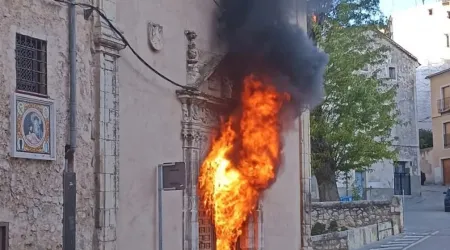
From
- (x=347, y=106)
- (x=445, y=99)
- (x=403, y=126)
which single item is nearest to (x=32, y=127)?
(x=347, y=106)

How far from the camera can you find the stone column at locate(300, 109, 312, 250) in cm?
1622

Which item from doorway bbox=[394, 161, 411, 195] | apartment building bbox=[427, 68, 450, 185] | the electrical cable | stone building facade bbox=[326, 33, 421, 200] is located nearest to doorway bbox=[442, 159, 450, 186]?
apartment building bbox=[427, 68, 450, 185]

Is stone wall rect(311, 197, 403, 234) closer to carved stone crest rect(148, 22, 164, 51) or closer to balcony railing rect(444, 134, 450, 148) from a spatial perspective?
carved stone crest rect(148, 22, 164, 51)

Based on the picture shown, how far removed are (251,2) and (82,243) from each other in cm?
599

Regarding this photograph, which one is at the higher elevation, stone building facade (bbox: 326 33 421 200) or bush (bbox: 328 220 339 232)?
stone building facade (bbox: 326 33 421 200)

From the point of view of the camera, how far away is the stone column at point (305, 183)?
53.2 feet

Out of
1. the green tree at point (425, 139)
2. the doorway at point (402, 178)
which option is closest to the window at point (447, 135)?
the green tree at point (425, 139)

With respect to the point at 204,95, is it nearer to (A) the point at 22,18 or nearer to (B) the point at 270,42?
(B) the point at 270,42

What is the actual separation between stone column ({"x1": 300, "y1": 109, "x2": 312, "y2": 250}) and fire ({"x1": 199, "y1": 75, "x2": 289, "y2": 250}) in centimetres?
214

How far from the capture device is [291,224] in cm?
1577

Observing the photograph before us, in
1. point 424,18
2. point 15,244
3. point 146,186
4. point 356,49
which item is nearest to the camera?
point 15,244

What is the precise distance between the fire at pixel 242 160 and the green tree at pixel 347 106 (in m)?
7.09

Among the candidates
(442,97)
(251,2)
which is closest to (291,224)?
(251,2)

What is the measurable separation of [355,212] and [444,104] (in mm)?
27998
